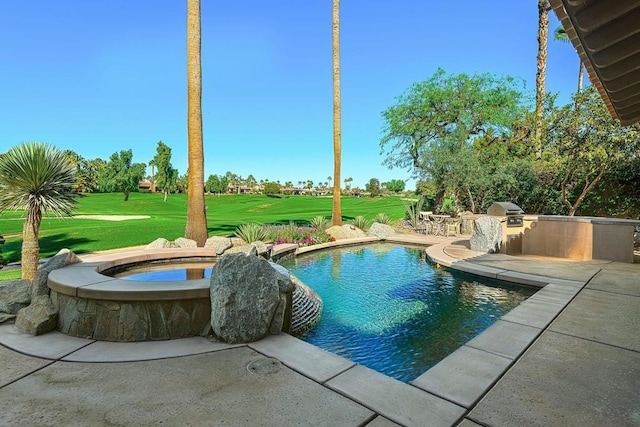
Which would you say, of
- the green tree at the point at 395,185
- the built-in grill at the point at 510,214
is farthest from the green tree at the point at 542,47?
the green tree at the point at 395,185

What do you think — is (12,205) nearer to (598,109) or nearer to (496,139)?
(598,109)

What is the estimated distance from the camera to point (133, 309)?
3.70 meters

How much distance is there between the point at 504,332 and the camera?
154 inches

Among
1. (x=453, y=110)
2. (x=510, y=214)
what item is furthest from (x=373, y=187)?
(x=510, y=214)

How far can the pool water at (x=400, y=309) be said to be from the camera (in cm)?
400

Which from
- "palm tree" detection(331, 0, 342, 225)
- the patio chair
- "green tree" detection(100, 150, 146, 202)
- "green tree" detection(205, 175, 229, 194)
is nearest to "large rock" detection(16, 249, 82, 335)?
"palm tree" detection(331, 0, 342, 225)

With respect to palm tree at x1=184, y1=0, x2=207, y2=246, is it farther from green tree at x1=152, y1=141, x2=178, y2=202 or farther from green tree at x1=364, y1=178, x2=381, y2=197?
green tree at x1=364, y1=178, x2=381, y2=197

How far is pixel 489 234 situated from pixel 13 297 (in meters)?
10.6

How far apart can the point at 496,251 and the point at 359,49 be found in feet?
60.0

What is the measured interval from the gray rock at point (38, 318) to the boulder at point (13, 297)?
27cm

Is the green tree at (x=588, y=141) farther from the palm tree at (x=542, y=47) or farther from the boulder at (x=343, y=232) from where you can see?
the boulder at (x=343, y=232)

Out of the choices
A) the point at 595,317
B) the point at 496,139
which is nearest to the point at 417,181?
the point at 496,139

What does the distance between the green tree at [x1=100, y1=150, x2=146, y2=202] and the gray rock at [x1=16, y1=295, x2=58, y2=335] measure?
53.6m

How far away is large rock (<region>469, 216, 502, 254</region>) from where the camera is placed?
9.77m
